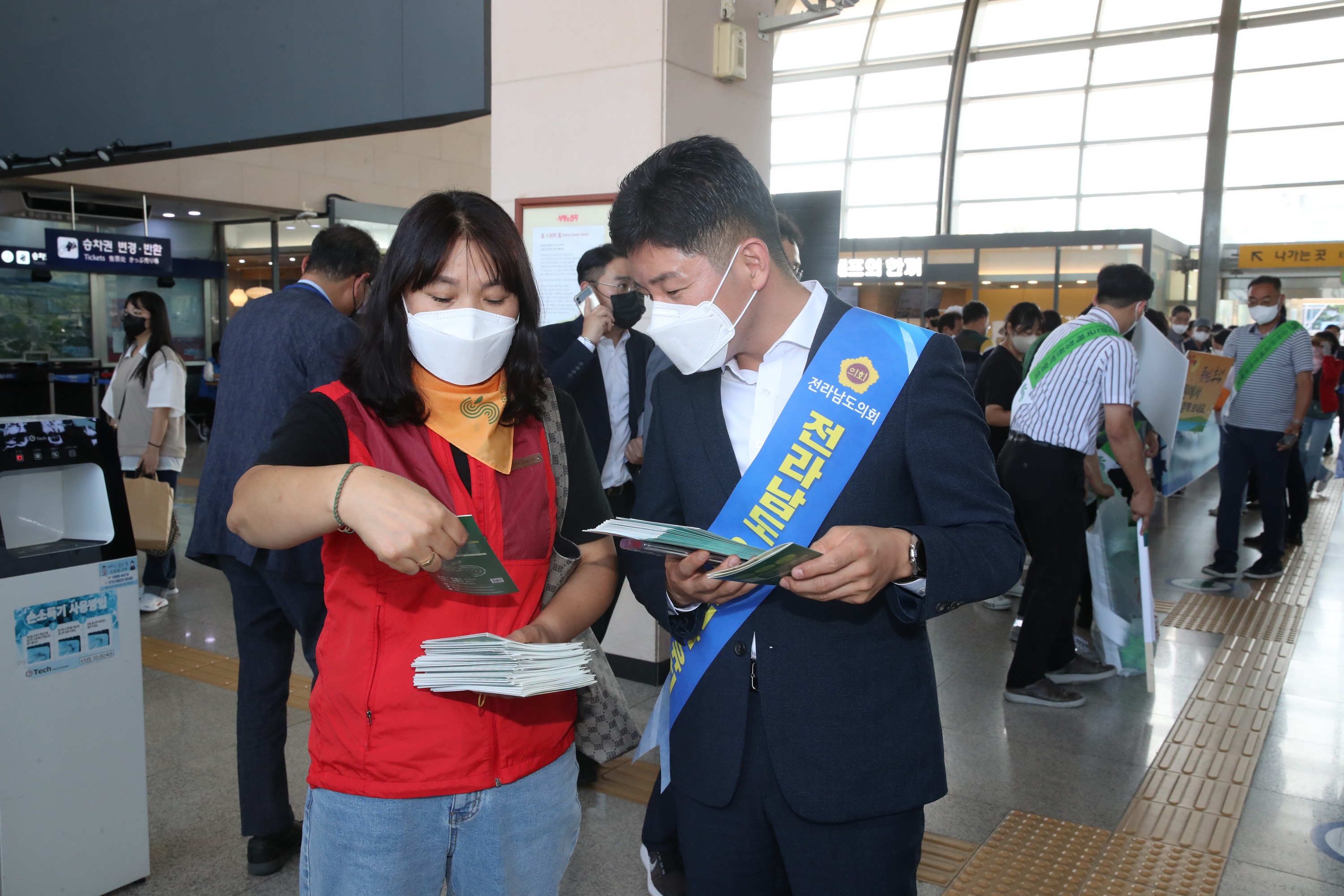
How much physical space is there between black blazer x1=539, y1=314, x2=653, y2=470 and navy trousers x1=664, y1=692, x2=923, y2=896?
200 centimetres

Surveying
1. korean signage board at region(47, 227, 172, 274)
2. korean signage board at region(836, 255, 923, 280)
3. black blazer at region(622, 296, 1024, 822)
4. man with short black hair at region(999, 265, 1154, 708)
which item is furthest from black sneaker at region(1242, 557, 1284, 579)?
korean signage board at region(47, 227, 172, 274)

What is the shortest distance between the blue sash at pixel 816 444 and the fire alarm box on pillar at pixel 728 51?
3.09m

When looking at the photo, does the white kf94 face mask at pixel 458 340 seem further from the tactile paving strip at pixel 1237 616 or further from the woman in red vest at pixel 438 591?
the tactile paving strip at pixel 1237 616

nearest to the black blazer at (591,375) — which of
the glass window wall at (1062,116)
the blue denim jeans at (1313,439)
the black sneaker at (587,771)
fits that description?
the black sneaker at (587,771)

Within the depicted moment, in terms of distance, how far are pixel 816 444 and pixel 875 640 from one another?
0.99ft

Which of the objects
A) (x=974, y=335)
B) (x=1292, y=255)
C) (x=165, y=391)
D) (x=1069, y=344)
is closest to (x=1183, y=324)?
(x=974, y=335)

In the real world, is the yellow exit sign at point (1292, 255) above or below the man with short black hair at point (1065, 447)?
above

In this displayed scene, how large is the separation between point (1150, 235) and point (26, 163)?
51.0 feet

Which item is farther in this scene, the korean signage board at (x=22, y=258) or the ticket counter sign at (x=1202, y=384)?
the korean signage board at (x=22, y=258)

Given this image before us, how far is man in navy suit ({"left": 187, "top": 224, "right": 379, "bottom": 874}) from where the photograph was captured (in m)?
2.59

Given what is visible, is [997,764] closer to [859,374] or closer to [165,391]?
[859,374]

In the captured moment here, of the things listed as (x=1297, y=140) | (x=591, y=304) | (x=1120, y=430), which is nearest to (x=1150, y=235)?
(x=1297, y=140)

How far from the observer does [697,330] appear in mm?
1418

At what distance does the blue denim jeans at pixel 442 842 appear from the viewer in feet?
4.31
